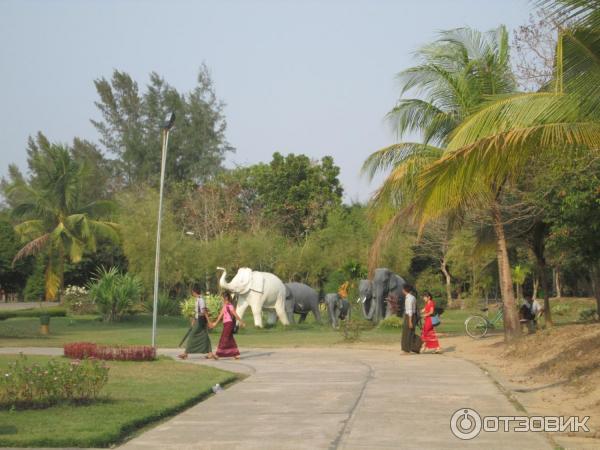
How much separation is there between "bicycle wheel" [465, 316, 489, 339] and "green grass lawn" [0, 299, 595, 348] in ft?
6.95

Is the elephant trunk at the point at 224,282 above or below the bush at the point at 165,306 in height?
above

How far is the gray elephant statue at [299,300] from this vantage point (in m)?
33.3

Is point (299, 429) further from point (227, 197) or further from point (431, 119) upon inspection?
point (227, 197)

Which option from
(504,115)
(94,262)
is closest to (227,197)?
(94,262)

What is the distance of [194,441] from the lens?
28.0 ft

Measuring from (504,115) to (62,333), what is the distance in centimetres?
2032

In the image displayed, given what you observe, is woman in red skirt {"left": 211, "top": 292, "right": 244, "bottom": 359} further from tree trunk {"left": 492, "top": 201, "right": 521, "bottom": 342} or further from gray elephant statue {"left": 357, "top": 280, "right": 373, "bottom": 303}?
gray elephant statue {"left": 357, "top": 280, "right": 373, "bottom": 303}

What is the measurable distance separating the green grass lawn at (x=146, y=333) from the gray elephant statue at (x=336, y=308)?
471mm

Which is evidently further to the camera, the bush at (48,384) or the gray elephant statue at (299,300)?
the gray elephant statue at (299,300)

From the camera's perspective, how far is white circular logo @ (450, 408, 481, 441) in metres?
8.80

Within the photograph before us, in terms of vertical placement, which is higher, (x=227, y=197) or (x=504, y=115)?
(x=227, y=197)

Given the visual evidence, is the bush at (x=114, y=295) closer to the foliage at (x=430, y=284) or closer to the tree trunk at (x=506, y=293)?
the tree trunk at (x=506, y=293)

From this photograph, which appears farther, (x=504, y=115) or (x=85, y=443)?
(x=504, y=115)

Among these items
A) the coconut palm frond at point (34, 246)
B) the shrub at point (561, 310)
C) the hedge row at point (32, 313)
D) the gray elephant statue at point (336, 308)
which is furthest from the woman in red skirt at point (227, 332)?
the coconut palm frond at point (34, 246)
